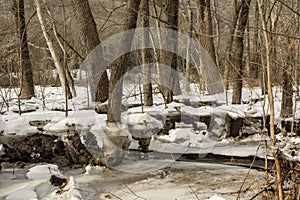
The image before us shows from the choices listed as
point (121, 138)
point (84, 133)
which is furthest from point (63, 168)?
point (121, 138)

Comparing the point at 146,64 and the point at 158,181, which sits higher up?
the point at 146,64

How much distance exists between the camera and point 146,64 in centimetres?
1070

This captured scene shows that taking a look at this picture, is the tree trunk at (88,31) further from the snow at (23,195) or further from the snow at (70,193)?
the snow at (23,195)

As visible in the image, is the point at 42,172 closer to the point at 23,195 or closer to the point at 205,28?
the point at 23,195

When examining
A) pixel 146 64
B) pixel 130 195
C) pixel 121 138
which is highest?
pixel 146 64

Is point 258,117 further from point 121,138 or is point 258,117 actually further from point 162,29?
point 162,29

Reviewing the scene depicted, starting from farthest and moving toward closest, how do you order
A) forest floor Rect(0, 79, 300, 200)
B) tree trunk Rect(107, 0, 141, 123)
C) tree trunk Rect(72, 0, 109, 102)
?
tree trunk Rect(72, 0, 109, 102) → tree trunk Rect(107, 0, 141, 123) → forest floor Rect(0, 79, 300, 200)

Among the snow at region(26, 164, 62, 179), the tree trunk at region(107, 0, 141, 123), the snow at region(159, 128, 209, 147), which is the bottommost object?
the snow at region(26, 164, 62, 179)

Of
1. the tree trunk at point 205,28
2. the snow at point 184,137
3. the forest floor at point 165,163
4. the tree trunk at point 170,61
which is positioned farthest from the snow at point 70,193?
the tree trunk at point 205,28

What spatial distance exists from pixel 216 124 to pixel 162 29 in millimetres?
4287

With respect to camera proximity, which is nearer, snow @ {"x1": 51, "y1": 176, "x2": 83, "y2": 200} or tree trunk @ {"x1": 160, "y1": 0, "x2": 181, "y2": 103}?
snow @ {"x1": 51, "y1": 176, "x2": 83, "y2": 200}

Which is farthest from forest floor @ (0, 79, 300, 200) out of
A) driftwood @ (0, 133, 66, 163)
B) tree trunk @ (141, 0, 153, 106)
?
tree trunk @ (141, 0, 153, 106)

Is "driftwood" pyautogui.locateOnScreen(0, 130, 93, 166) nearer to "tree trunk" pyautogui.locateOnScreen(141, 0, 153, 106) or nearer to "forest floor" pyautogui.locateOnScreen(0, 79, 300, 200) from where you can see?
"forest floor" pyautogui.locateOnScreen(0, 79, 300, 200)

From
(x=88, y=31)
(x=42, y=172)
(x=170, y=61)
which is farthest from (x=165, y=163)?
(x=170, y=61)
